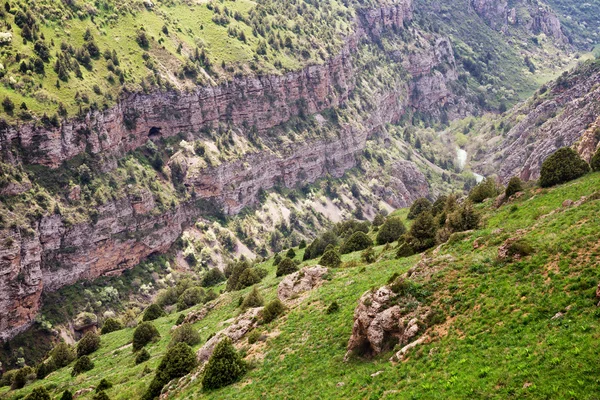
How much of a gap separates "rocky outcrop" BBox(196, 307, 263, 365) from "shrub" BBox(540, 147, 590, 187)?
3492 centimetres

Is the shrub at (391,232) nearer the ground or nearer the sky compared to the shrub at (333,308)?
nearer the ground

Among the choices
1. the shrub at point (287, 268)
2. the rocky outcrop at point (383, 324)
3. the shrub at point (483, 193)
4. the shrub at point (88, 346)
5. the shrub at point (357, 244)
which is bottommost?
the shrub at point (88, 346)

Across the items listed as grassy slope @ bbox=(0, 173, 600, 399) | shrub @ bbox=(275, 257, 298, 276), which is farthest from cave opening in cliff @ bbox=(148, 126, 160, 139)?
grassy slope @ bbox=(0, 173, 600, 399)

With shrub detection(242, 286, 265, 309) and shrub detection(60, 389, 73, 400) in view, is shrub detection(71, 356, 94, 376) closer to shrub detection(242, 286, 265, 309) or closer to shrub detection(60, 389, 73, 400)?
shrub detection(60, 389, 73, 400)

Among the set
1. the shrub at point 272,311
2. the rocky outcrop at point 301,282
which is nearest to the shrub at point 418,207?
the rocky outcrop at point 301,282

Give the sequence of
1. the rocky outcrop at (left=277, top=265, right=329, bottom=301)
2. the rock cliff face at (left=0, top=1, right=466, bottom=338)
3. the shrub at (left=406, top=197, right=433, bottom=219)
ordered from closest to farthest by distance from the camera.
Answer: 1. the rocky outcrop at (left=277, top=265, right=329, bottom=301)
2. the shrub at (left=406, top=197, right=433, bottom=219)
3. the rock cliff face at (left=0, top=1, right=466, bottom=338)

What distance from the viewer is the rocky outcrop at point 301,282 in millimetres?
60688

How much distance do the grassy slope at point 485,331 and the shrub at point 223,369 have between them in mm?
1131

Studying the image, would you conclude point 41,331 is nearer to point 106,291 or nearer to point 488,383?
point 106,291

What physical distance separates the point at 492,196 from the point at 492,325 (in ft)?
134

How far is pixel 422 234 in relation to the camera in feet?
206

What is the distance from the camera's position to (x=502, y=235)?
149 ft

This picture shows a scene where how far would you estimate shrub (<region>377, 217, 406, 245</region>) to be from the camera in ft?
275

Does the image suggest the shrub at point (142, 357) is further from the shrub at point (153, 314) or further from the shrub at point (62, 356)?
the shrub at point (153, 314)
